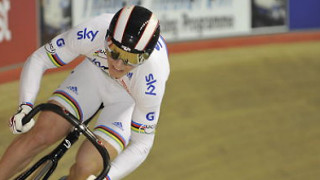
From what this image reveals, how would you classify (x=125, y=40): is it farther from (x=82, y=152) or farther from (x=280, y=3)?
(x=280, y=3)

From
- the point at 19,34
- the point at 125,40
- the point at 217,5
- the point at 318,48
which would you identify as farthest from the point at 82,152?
the point at 318,48

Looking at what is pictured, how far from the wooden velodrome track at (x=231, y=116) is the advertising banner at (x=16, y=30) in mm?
187

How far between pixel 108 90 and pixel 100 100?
0.08 meters

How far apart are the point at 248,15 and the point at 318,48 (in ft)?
3.99

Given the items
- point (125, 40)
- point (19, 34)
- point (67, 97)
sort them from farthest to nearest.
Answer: point (19, 34) < point (67, 97) < point (125, 40)

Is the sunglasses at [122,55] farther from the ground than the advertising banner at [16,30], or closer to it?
farther from the ground

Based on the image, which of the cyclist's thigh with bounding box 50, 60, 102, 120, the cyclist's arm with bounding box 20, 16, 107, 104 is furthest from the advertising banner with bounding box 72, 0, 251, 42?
the cyclist's arm with bounding box 20, 16, 107, 104

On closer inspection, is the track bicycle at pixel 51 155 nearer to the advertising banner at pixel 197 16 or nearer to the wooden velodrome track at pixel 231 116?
the wooden velodrome track at pixel 231 116

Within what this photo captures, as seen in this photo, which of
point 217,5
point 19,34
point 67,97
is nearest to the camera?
point 67,97

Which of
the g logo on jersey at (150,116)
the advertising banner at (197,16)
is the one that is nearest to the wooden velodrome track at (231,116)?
the advertising banner at (197,16)

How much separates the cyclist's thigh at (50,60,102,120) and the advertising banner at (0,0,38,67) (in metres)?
2.42

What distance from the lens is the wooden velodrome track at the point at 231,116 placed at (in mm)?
4852

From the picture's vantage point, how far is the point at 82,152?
3008 millimetres

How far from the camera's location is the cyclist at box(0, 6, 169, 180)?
286cm
